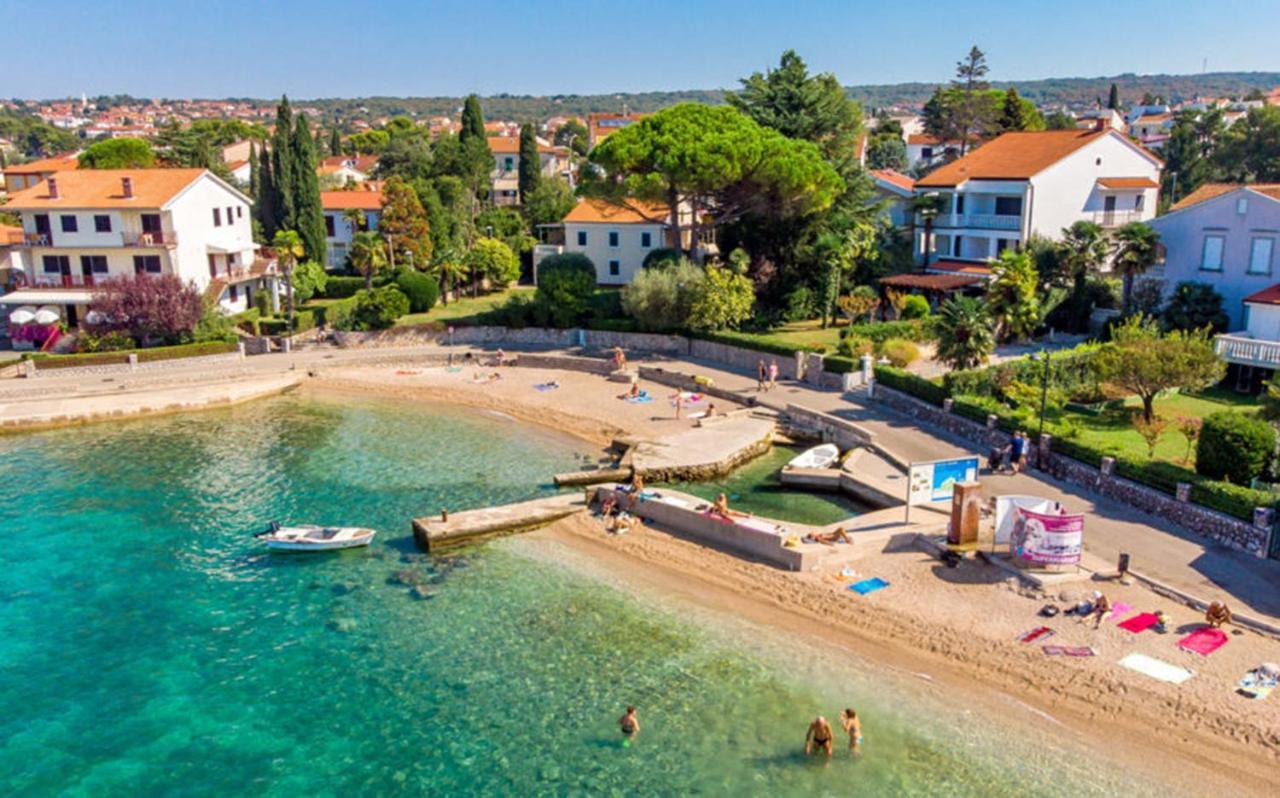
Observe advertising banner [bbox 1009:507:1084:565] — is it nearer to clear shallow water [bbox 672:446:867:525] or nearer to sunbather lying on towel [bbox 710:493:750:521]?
clear shallow water [bbox 672:446:867:525]

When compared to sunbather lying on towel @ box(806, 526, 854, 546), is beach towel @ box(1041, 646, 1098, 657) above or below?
below

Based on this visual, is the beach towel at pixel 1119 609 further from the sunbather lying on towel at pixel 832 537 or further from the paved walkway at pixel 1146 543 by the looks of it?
the sunbather lying on towel at pixel 832 537

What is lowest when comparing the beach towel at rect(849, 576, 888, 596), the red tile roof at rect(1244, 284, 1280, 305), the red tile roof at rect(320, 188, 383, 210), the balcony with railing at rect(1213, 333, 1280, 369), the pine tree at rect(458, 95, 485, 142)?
the beach towel at rect(849, 576, 888, 596)

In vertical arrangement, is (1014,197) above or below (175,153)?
below

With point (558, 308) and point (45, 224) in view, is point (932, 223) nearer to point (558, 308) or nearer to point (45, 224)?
point (558, 308)

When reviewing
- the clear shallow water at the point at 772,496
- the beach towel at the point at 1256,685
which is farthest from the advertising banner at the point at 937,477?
the beach towel at the point at 1256,685

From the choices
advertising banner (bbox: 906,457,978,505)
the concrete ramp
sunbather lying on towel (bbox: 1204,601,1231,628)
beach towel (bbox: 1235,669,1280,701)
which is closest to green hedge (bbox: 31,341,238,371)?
the concrete ramp

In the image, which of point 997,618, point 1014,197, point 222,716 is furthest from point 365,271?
point 997,618
